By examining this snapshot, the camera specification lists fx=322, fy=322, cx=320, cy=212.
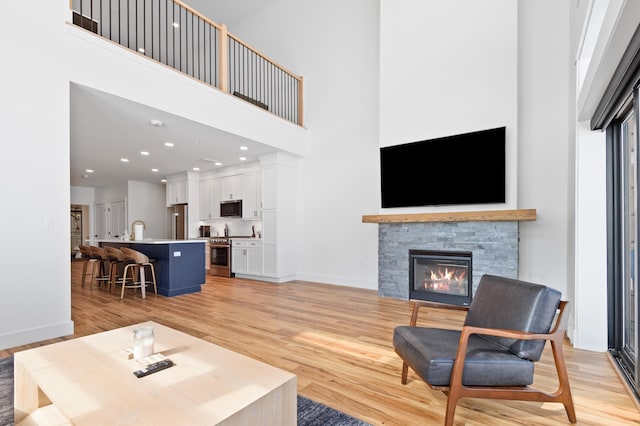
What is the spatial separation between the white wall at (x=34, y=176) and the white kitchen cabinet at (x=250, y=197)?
12.5 feet

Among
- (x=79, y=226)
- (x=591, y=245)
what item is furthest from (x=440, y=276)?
(x=79, y=226)

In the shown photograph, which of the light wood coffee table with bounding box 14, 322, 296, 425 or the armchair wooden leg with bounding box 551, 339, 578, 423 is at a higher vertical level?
the light wood coffee table with bounding box 14, 322, 296, 425

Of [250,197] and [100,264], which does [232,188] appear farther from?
[100,264]

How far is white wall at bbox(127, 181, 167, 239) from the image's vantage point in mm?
9422

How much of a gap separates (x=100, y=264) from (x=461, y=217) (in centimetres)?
659

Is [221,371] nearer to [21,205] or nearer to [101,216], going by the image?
[21,205]

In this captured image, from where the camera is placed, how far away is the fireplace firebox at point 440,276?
4438 mm

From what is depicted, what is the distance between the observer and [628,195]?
2.68 metres

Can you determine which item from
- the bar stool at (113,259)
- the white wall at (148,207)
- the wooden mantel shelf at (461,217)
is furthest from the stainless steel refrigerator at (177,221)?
the wooden mantel shelf at (461,217)

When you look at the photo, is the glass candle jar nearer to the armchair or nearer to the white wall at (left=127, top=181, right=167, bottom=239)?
the armchair

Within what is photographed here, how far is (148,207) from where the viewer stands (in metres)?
9.88

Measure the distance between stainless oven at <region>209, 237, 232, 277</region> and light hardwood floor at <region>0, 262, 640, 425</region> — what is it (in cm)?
152

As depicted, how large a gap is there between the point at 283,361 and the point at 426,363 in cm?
131

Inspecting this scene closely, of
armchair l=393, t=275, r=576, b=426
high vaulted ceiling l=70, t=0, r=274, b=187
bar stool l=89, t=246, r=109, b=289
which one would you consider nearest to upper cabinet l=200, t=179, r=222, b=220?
high vaulted ceiling l=70, t=0, r=274, b=187
